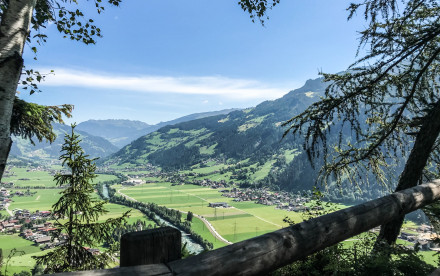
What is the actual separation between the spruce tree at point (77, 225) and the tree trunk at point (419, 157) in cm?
816

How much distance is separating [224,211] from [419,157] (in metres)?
118

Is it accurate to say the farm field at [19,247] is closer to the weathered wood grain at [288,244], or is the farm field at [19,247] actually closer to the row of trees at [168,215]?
the row of trees at [168,215]

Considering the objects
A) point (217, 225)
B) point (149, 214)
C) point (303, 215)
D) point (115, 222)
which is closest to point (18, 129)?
point (115, 222)

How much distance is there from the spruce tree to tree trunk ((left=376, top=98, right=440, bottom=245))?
8.16 metres

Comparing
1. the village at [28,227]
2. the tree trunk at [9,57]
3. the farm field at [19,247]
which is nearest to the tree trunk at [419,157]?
the tree trunk at [9,57]

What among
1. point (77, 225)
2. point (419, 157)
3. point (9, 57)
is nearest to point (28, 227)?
point (77, 225)

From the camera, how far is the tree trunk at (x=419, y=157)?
227 inches

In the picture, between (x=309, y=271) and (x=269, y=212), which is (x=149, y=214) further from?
(x=309, y=271)

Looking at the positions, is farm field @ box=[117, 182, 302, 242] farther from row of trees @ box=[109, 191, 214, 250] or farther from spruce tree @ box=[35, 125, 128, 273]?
spruce tree @ box=[35, 125, 128, 273]

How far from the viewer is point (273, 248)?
1.82m

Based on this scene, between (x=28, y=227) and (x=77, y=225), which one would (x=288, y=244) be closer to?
(x=77, y=225)

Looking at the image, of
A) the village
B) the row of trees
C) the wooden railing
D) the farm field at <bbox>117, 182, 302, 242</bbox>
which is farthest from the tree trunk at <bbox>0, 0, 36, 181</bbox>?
the row of trees

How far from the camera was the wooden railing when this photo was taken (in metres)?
1.44

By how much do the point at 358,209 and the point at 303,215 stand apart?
343cm
